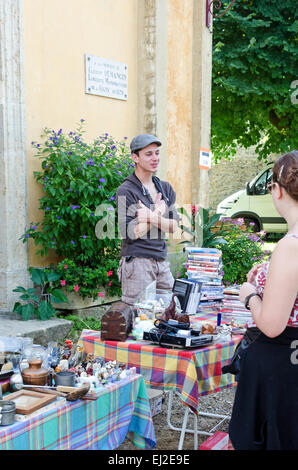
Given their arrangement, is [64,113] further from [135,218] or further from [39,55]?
[135,218]

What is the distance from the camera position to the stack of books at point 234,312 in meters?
3.15

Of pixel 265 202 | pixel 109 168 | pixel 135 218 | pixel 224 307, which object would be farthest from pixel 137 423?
pixel 265 202

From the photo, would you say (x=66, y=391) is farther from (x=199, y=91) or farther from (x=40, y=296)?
(x=199, y=91)

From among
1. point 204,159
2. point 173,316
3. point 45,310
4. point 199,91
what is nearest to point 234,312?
point 173,316

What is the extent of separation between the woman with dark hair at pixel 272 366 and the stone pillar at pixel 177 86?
486cm

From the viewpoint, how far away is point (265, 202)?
45.6 feet

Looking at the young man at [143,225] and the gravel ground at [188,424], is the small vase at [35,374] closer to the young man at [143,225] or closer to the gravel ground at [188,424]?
the gravel ground at [188,424]

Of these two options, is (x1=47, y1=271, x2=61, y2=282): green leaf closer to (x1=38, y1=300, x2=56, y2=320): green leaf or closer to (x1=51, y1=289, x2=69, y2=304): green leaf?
(x1=51, y1=289, x2=69, y2=304): green leaf

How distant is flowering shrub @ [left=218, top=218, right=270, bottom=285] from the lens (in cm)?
766

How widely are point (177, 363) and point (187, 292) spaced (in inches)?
28.1

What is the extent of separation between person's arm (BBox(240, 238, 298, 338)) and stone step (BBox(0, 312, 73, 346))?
2.93 meters

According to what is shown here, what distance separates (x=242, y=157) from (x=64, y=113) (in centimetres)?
1710

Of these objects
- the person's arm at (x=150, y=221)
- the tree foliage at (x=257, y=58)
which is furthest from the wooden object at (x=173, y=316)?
the tree foliage at (x=257, y=58)

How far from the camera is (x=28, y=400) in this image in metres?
2.03
